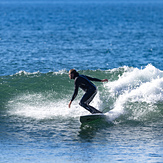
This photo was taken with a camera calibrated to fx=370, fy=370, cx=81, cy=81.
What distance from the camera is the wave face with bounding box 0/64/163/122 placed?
17828 millimetres

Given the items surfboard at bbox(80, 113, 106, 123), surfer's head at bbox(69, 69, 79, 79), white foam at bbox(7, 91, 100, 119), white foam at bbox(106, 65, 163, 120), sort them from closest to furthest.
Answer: surfer's head at bbox(69, 69, 79, 79) → surfboard at bbox(80, 113, 106, 123) → white foam at bbox(7, 91, 100, 119) → white foam at bbox(106, 65, 163, 120)

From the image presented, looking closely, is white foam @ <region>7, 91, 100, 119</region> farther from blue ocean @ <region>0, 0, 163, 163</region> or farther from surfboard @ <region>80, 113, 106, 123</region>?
surfboard @ <region>80, 113, 106, 123</region>

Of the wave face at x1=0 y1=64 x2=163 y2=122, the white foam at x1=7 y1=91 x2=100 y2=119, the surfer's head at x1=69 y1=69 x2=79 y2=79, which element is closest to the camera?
the surfer's head at x1=69 y1=69 x2=79 y2=79

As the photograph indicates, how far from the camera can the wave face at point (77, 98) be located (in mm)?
17828

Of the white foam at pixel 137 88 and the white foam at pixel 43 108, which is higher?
the white foam at pixel 137 88

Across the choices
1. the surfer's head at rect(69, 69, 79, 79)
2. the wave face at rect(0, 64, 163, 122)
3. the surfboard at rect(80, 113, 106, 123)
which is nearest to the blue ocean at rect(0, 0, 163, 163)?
the wave face at rect(0, 64, 163, 122)

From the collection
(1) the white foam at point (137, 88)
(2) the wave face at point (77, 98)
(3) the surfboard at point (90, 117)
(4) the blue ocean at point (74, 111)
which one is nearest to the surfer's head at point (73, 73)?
(3) the surfboard at point (90, 117)

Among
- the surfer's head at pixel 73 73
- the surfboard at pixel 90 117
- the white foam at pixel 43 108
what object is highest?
the surfer's head at pixel 73 73

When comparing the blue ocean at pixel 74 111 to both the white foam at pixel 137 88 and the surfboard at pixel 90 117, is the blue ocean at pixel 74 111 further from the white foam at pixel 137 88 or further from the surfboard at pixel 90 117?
the surfboard at pixel 90 117

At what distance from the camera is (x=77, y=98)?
792 inches

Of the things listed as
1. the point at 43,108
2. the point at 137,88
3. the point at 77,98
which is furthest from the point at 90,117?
the point at 137,88

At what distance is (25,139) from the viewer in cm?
1466

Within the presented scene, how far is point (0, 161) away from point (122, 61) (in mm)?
22430

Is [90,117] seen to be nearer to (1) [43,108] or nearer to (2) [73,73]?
(2) [73,73]
